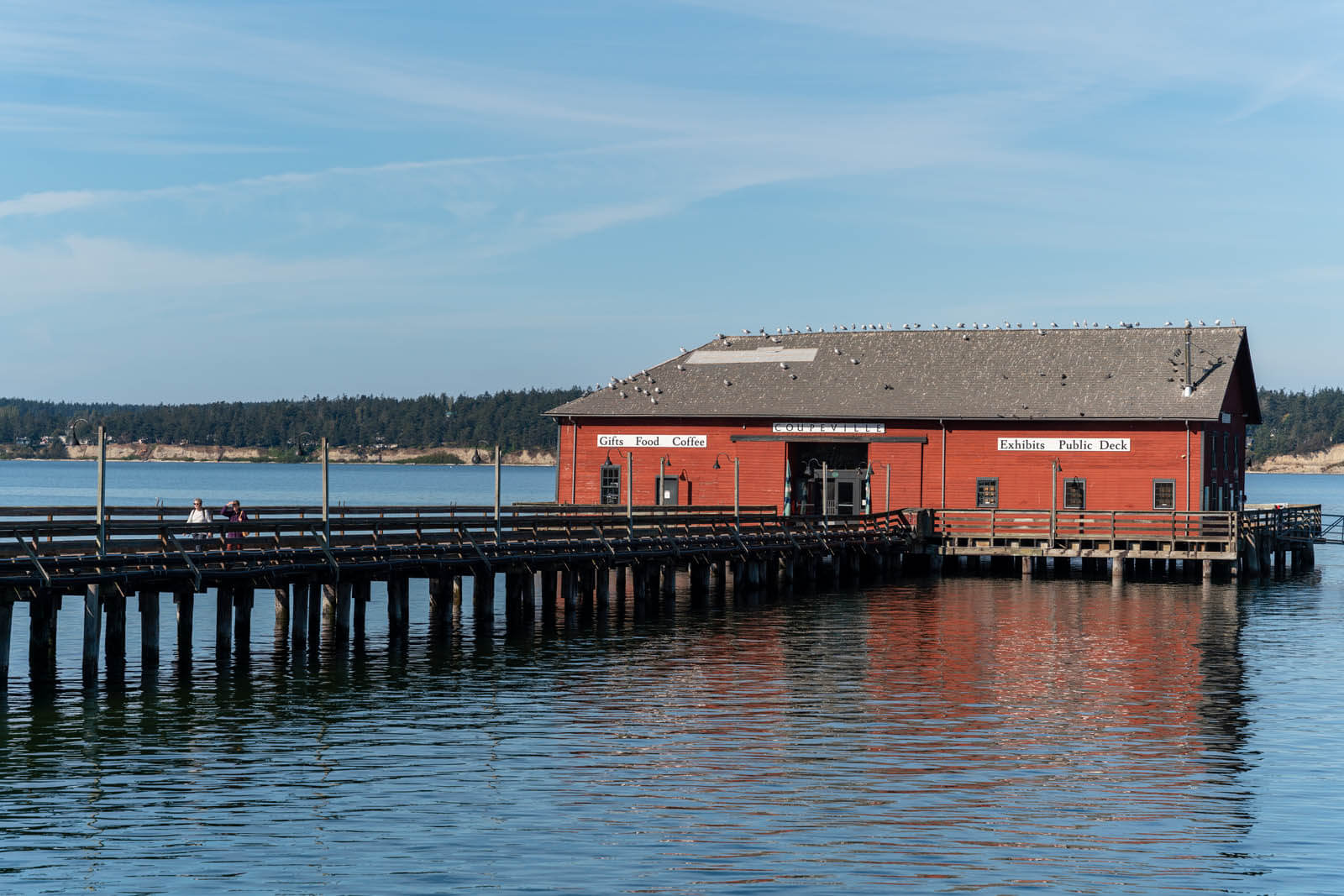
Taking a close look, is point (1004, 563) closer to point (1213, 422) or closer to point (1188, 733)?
point (1213, 422)

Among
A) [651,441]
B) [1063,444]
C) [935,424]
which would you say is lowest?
[1063,444]

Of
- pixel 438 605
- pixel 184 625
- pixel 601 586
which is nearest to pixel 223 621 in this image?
pixel 184 625

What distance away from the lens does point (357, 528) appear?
35719 millimetres

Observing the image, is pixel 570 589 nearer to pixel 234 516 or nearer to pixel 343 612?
pixel 343 612

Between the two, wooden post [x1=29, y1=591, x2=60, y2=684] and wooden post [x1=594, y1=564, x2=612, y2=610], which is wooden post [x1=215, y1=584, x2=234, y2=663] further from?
wooden post [x1=594, y1=564, x2=612, y2=610]

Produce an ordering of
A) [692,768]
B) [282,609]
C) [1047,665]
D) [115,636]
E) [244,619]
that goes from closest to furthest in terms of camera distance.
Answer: [692,768], [115,636], [1047,665], [244,619], [282,609]

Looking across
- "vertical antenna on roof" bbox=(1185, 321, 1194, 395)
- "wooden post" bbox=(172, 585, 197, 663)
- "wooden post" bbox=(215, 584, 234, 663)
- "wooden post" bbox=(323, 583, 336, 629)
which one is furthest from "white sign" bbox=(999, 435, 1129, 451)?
"wooden post" bbox=(172, 585, 197, 663)

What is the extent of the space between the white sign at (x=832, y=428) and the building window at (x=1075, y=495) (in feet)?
22.7

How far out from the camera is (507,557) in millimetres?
37031

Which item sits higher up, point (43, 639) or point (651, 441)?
point (651, 441)

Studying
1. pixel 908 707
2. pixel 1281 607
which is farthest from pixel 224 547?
pixel 1281 607

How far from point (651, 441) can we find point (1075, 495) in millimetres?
15721

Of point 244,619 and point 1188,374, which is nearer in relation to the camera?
point 244,619

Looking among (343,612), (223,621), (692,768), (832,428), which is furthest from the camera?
(832,428)
